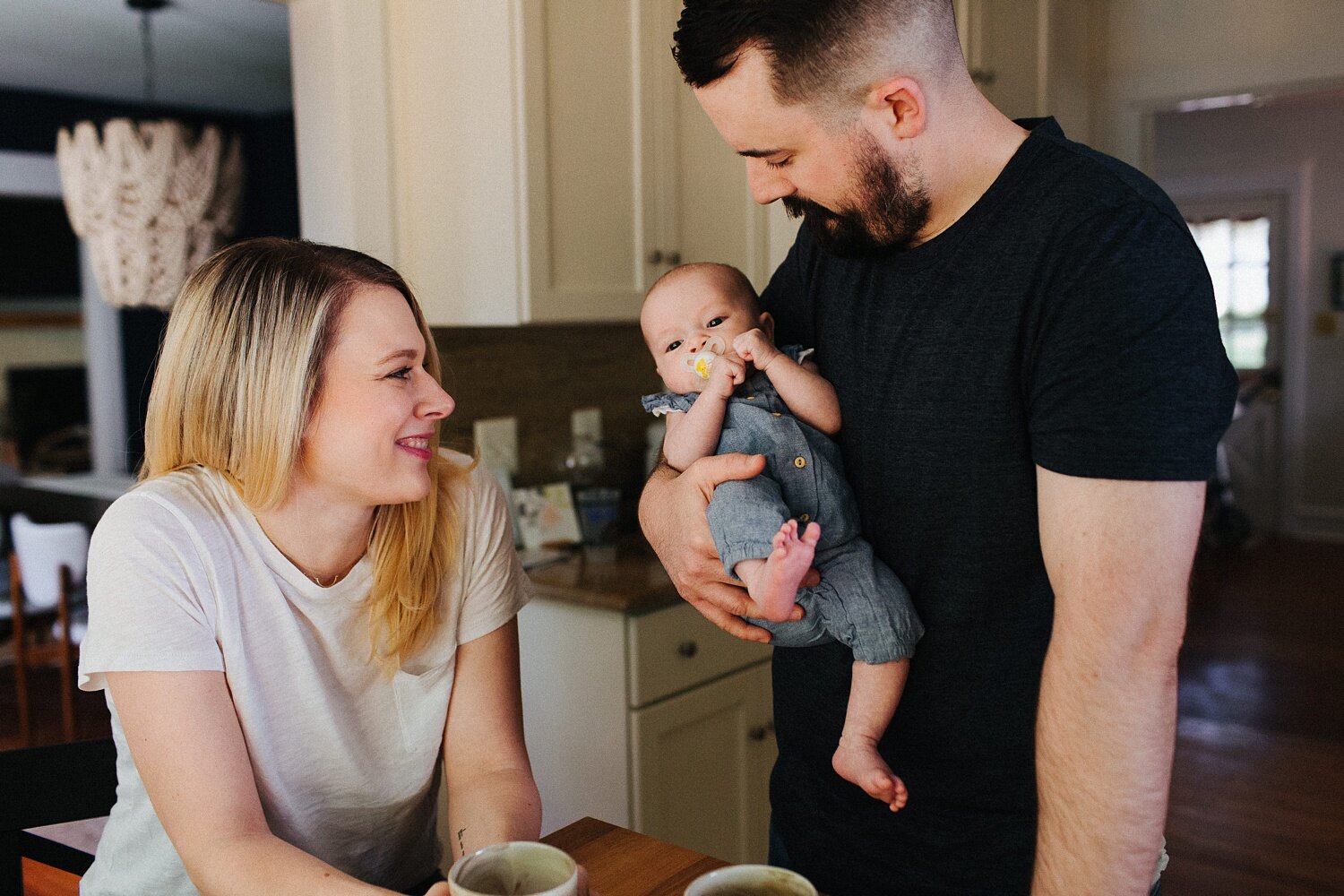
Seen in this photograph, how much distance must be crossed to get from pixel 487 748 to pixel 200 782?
0.37m

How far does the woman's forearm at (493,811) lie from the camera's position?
1326 mm

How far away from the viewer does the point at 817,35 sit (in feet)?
3.39

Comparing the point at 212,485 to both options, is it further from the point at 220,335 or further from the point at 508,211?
the point at 508,211

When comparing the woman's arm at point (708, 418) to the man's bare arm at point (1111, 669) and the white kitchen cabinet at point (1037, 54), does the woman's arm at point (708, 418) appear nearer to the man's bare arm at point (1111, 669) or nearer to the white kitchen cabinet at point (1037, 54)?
the man's bare arm at point (1111, 669)

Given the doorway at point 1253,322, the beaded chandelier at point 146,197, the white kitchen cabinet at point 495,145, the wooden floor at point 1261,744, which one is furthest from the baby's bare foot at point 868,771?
the doorway at point 1253,322

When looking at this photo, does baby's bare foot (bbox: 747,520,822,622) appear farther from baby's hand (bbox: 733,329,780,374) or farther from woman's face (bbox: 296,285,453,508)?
woman's face (bbox: 296,285,453,508)

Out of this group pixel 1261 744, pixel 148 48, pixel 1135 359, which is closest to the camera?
pixel 1135 359

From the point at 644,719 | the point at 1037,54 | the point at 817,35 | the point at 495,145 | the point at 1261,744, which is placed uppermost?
the point at 1037,54

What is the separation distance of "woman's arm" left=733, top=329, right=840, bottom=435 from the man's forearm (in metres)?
0.42

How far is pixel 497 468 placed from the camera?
3012mm

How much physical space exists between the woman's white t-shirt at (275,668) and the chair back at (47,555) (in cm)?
349

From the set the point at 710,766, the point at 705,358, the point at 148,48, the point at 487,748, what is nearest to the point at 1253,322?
the point at 710,766

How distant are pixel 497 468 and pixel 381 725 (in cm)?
162

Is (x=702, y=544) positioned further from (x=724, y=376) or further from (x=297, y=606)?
(x=297, y=606)
